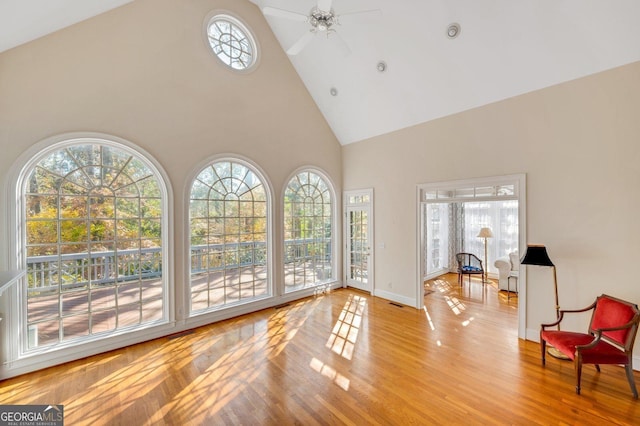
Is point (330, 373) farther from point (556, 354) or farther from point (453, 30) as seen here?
point (453, 30)

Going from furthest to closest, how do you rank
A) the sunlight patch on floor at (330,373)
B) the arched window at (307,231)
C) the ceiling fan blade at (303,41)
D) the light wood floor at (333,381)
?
the arched window at (307,231), the ceiling fan blade at (303,41), the sunlight patch on floor at (330,373), the light wood floor at (333,381)

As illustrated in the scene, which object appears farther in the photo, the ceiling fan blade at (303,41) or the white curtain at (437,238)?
the white curtain at (437,238)

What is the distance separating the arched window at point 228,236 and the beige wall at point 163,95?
251 mm

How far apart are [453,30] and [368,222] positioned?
3.64 metres

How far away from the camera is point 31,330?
10.9 ft

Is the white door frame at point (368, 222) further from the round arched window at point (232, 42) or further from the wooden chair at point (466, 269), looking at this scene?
the round arched window at point (232, 42)

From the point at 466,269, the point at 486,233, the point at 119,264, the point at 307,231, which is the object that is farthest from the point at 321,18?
the point at 486,233

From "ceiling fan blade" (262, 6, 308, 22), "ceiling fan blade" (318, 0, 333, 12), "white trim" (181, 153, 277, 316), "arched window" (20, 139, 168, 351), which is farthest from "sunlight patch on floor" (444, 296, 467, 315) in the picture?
"ceiling fan blade" (262, 6, 308, 22)

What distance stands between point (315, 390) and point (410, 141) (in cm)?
435

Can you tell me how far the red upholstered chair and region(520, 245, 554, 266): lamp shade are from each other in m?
0.63

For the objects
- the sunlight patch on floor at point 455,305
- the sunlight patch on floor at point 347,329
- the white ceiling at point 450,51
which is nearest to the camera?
the white ceiling at point 450,51

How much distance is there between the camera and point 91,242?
3652mm

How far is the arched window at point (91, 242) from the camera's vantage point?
3.36 meters

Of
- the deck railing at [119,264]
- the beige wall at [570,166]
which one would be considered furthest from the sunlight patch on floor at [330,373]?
the beige wall at [570,166]
